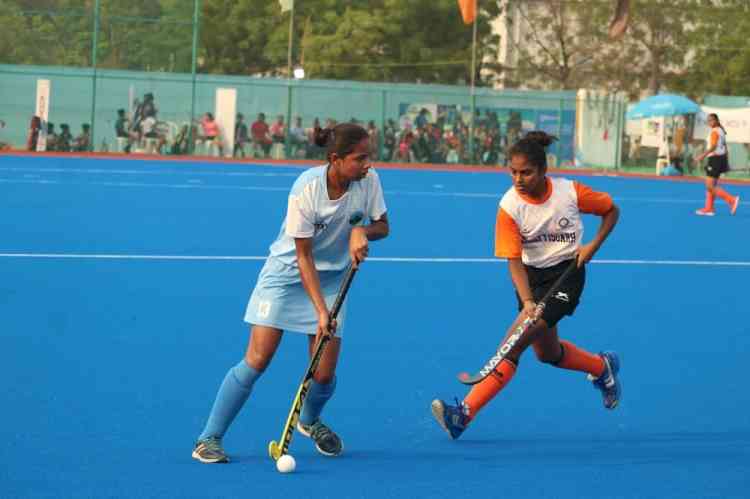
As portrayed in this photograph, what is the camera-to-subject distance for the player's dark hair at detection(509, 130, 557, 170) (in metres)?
6.55

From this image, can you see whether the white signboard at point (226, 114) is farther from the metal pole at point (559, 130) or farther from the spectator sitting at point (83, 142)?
the metal pole at point (559, 130)

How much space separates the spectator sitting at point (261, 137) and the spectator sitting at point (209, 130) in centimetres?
130

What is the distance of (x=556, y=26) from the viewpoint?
201ft

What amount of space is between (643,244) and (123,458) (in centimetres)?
1285

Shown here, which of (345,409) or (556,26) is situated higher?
(556,26)

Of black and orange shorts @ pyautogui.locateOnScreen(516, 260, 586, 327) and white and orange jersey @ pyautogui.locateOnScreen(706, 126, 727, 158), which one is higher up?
white and orange jersey @ pyautogui.locateOnScreen(706, 126, 727, 158)

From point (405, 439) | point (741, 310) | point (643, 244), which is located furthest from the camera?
point (643, 244)

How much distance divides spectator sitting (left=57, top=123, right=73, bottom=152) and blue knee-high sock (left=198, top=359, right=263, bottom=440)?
35724mm

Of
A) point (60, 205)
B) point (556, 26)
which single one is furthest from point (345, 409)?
point (556, 26)

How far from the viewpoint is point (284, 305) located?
20.4ft

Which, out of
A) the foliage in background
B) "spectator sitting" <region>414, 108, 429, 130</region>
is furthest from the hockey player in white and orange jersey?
the foliage in background

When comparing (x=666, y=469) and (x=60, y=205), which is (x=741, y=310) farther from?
(x=60, y=205)

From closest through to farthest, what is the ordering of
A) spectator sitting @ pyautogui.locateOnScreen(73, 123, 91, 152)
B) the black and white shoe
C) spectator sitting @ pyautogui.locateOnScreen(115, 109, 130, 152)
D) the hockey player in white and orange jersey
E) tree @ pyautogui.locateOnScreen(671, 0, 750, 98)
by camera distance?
the black and white shoe
the hockey player in white and orange jersey
spectator sitting @ pyautogui.locateOnScreen(73, 123, 91, 152)
spectator sitting @ pyautogui.locateOnScreen(115, 109, 130, 152)
tree @ pyautogui.locateOnScreen(671, 0, 750, 98)

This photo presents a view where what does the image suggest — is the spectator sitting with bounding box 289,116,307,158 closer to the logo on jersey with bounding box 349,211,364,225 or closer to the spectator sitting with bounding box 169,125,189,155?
the spectator sitting with bounding box 169,125,189,155
